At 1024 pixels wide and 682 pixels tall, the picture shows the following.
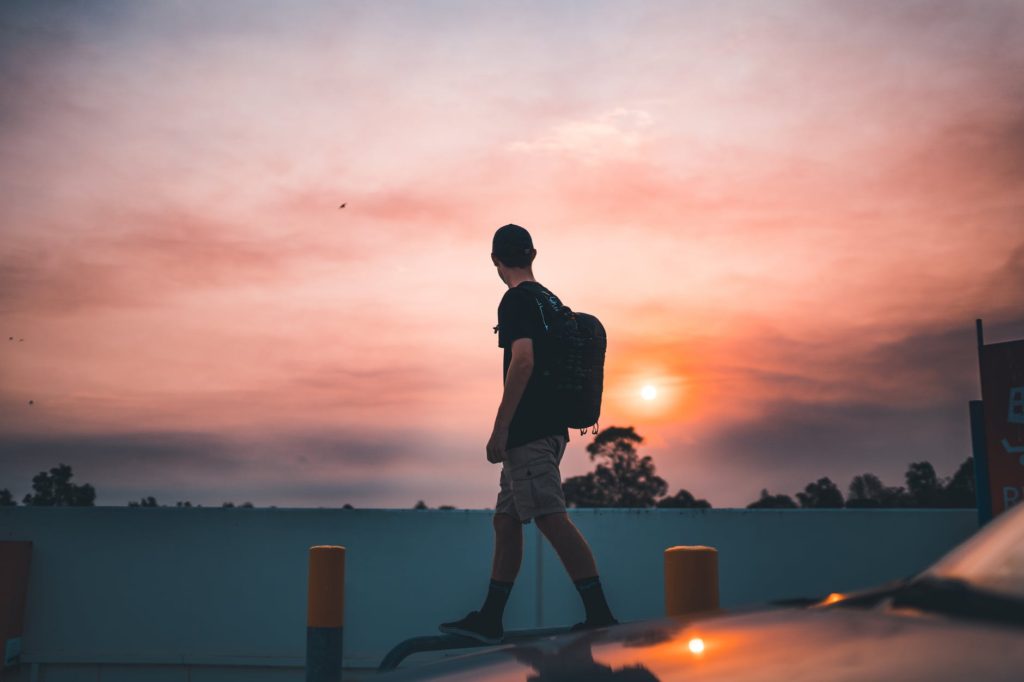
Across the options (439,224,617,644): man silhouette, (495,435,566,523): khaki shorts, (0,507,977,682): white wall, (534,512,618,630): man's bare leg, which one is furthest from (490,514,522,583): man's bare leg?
(0,507,977,682): white wall

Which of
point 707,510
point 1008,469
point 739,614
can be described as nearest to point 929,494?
point 1008,469

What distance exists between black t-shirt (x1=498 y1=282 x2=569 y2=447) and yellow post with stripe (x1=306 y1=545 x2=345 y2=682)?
1.16m

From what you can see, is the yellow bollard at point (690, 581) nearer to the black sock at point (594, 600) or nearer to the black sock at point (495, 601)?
the black sock at point (594, 600)

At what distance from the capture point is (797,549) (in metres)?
8.32

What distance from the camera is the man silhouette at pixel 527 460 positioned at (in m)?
4.93

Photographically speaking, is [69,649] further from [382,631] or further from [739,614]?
[739,614]

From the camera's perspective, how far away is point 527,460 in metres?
5.01

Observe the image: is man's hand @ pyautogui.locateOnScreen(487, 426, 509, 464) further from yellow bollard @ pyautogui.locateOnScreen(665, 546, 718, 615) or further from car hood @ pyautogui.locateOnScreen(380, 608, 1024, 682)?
car hood @ pyautogui.locateOnScreen(380, 608, 1024, 682)

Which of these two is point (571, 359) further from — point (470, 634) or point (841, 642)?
point (841, 642)

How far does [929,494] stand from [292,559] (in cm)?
1648

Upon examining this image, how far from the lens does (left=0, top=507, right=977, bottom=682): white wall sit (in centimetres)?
829

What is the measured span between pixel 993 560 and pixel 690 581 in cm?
296

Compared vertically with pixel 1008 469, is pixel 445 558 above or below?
below

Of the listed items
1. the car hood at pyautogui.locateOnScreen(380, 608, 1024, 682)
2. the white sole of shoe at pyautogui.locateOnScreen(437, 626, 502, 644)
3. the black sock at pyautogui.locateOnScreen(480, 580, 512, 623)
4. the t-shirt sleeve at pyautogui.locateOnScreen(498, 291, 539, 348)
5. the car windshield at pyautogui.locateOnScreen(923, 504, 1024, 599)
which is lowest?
the white sole of shoe at pyautogui.locateOnScreen(437, 626, 502, 644)
